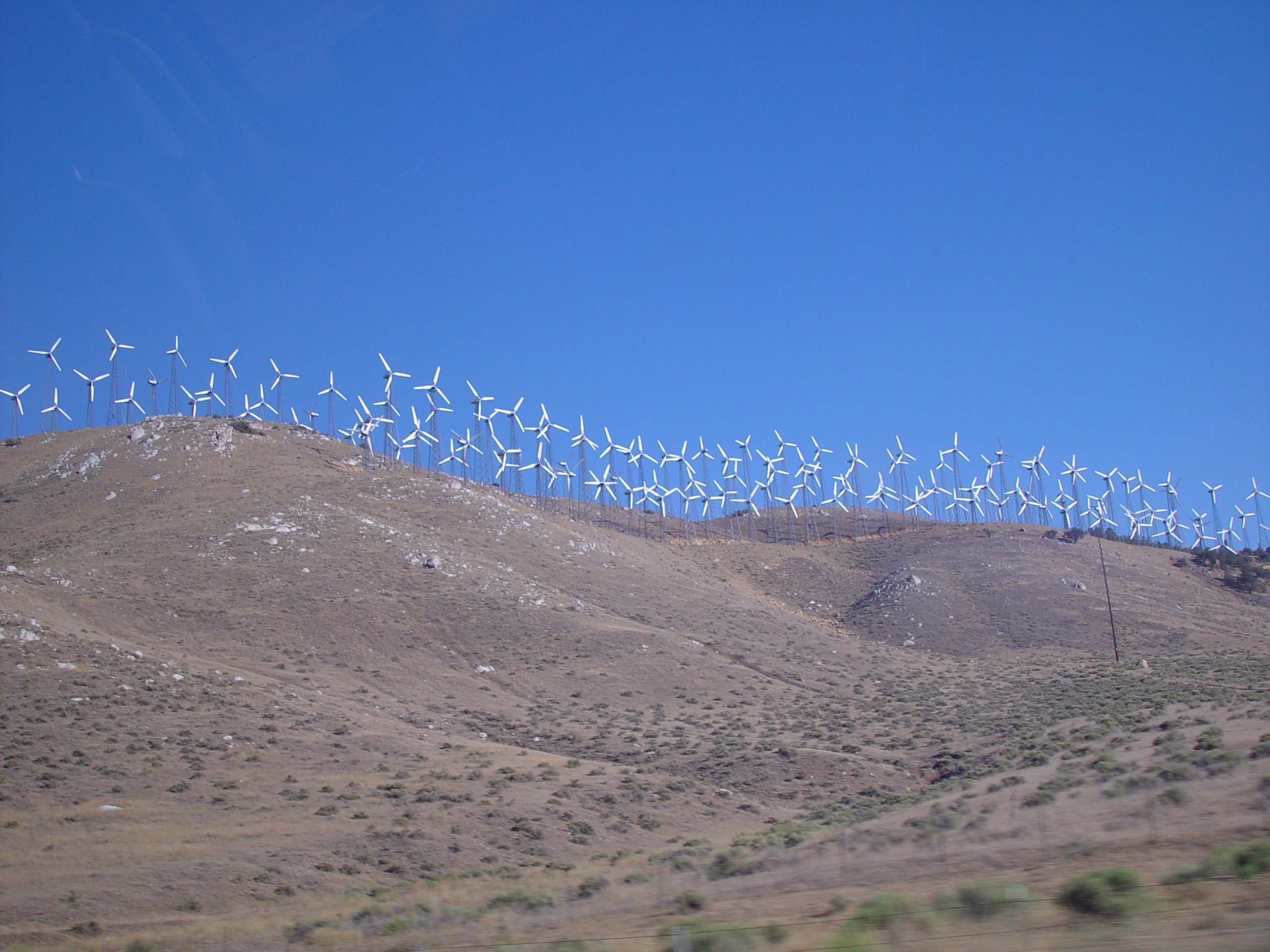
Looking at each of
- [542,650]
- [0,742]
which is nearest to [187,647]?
[0,742]

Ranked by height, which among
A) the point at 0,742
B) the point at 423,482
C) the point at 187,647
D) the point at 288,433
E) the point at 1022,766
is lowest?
the point at 1022,766

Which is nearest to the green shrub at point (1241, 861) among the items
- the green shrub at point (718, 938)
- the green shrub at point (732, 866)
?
the green shrub at point (718, 938)

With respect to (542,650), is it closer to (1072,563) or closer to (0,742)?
(0,742)

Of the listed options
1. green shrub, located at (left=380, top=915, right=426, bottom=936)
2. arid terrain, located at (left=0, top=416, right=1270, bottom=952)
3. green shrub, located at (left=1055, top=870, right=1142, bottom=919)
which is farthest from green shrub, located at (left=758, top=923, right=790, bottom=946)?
green shrub, located at (left=380, top=915, right=426, bottom=936)

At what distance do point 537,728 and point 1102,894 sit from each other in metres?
37.4

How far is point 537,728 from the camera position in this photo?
46.4m

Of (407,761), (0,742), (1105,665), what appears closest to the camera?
(0,742)

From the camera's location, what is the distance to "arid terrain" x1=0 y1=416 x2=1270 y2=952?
1661cm

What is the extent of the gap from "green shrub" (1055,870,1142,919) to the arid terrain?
0.90ft

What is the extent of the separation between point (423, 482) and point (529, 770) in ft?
175

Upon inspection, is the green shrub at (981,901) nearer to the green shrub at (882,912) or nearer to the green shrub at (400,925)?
the green shrub at (882,912)

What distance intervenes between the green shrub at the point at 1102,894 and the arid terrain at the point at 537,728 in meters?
0.28

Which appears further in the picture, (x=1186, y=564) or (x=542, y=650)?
(x=1186, y=564)

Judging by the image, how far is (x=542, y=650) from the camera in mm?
57938
